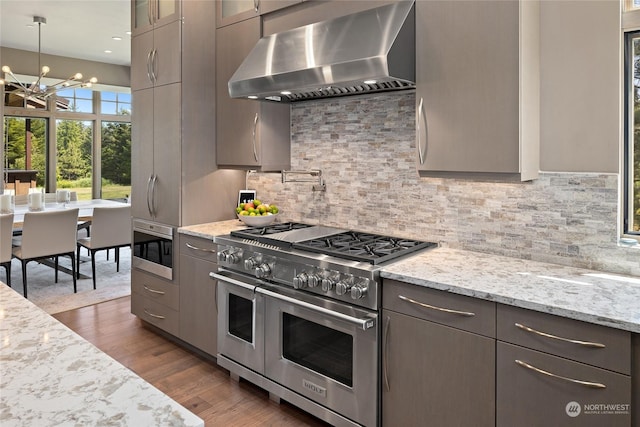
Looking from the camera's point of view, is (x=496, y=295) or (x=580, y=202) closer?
(x=496, y=295)

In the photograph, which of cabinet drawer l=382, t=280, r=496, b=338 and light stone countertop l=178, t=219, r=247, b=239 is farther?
light stone countertop l=178, t=219, r=247, b=239

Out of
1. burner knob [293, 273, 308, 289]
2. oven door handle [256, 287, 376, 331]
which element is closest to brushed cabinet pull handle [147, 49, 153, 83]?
oven door handle [256, 287, 376, 331]

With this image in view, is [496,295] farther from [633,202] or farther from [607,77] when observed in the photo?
[607,77]

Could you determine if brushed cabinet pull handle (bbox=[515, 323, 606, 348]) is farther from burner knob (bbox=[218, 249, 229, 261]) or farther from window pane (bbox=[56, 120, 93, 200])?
window pane (bbox=[56, 120, 93, 200])

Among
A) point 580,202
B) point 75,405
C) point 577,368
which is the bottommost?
point 577,368

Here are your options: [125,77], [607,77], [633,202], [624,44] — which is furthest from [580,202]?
[125,77]

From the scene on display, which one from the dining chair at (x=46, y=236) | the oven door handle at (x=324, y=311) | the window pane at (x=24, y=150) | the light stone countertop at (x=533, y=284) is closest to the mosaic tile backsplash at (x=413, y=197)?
the light stone countertop at (x=533, y=284)

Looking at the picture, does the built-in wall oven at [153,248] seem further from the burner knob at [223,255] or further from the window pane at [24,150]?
the window pane at [24,150]

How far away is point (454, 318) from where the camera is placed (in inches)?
74.9

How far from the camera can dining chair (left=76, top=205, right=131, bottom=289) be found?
510 centimetres

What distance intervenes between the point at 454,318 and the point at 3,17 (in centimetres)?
636

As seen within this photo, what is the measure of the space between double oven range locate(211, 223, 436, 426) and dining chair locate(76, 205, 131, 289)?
2804 millimetres

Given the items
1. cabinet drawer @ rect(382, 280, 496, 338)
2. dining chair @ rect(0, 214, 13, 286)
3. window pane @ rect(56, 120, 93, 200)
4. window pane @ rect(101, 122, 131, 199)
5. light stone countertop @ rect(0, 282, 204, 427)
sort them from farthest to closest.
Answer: window pane @ rect(101, 122, 131, 199), window pane @ rect(56, 120, 93, 200), dining chair @ rect(0, 214, 13, 286), cabinet drawer @ rect(382, 280, 496, 338), light stone countertop @ rect(0, 282, 204, 427)

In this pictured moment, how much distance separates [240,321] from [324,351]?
2.33 ft
